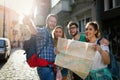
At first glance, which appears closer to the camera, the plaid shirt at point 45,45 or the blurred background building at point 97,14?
the plaid shirt at point 45,45

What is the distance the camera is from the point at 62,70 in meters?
5.04

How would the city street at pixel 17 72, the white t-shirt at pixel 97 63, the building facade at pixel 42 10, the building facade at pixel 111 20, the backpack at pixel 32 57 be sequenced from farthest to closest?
the building facade at pixel 42 10 < the building facade at pixel 111 20 < the city street at pixel 17 72 < the backpack at pixel 32 57 < the white t-shirt at pixel 97 63

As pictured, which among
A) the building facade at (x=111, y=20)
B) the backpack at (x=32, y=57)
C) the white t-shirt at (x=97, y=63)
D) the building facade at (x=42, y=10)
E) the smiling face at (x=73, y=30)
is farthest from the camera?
the building facade at (x=42, y=10)

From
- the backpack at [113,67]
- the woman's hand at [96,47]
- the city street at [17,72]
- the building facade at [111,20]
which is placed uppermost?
the building facade at [111,20]

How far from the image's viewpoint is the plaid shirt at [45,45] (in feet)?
16.0

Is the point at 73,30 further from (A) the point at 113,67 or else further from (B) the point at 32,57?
(A) the point at 113,67

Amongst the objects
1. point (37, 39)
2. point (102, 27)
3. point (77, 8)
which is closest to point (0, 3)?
point (77, 8)

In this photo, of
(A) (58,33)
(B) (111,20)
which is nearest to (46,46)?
(A) (58,33)

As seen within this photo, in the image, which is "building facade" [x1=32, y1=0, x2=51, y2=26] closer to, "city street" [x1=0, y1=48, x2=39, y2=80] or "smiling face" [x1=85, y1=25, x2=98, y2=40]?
"city street" [x1=0, y1=48, x2=39, y2=80]

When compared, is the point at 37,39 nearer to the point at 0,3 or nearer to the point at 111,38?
the point at 111,38

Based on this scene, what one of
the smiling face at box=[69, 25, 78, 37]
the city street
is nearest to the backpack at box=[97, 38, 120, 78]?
the smiling face at box=[69, 25, 78, 37]

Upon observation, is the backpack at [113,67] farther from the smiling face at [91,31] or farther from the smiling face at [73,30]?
the smiling face at [73,30]

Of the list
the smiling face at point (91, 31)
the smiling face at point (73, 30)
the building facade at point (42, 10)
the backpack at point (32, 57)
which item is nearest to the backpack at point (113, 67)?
the smiling face at point (91, 31)

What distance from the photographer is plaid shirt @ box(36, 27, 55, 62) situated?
4875mm
